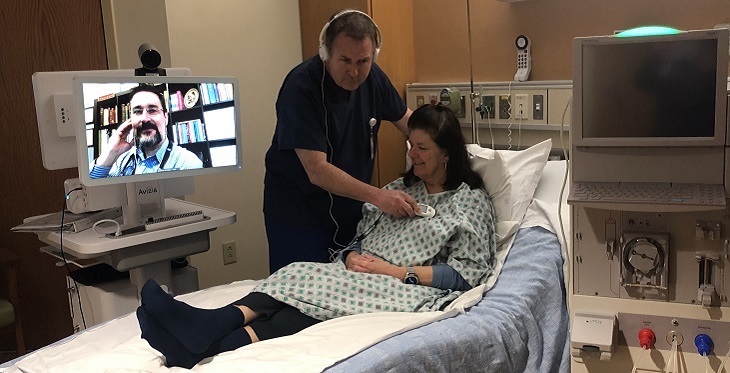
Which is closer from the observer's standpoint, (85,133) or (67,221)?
(85,133)

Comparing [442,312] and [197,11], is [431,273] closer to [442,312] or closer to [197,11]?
[442,312]

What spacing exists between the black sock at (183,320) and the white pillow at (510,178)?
3.36 ft

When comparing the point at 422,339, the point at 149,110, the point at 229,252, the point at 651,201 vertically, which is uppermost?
the point at 149,110

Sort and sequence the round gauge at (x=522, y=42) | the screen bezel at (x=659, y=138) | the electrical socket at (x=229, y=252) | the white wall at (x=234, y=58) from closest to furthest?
the screen bezel at (x=659, y=138) → the round gauge at (x=522, y=42) → the white wall at (x=234, y=58) → the electrical socket at (x=229, y=252)

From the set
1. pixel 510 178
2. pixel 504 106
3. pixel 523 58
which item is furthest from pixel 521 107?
pixel 510 178

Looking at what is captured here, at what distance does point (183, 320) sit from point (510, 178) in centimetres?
124

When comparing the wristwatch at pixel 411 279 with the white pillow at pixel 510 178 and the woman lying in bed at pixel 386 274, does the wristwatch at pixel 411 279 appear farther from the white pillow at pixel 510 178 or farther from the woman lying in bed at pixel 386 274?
the white pillow at pixel 510 178

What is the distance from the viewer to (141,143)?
2.00 m

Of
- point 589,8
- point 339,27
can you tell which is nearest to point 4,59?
point 339,27

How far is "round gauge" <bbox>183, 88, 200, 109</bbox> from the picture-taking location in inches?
82.0

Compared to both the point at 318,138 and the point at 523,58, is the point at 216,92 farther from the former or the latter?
the point at 523,58

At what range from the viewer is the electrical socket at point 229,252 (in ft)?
10.6

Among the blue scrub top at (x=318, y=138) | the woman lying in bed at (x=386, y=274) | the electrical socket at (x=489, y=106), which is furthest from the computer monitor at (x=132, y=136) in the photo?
the electrical socket at (x=489, y=106)

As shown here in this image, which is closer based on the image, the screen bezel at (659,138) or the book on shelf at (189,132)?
the screen bezel at (659,138)
